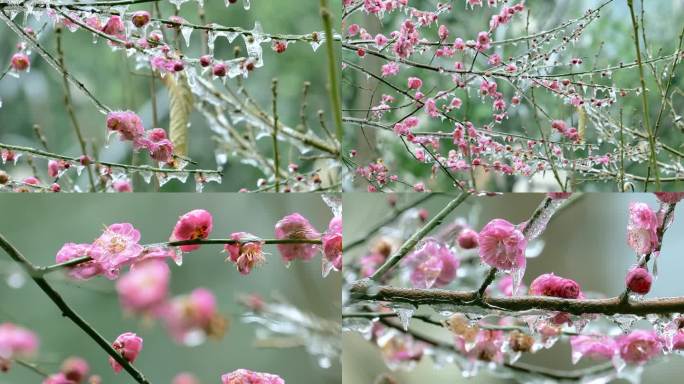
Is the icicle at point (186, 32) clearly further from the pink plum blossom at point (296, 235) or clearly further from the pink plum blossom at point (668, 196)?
the pink plum blossom at point (668, 196)

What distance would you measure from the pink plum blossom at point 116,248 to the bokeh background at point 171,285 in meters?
0.02

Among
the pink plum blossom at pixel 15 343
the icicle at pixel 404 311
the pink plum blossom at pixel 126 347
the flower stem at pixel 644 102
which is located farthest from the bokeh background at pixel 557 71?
the pink plum blossom at pixel 15 343

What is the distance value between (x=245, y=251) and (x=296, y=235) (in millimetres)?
107

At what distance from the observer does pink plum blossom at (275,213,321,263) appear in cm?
146

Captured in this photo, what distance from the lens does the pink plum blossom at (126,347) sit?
136 cm

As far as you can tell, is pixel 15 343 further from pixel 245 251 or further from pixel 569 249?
pixel 569 249

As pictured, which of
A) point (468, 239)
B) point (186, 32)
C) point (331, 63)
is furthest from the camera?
point (468, 239)

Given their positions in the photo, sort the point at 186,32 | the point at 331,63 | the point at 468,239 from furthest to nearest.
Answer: the point at 468,239 < the point at 186,32 < the point at 331,63

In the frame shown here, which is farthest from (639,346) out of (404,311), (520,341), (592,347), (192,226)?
(192,226)

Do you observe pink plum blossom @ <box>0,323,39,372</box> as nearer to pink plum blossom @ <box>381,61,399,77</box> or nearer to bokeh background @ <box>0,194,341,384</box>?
bokeh background @ <box>0,194,341,384</box>

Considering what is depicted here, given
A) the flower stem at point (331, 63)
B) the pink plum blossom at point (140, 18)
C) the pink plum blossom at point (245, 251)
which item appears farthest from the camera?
the pink plum blossom at point (245, 251)

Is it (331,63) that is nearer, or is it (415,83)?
(331,63)

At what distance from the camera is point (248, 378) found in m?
1.44

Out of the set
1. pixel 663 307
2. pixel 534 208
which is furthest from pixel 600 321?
pixel 534 208
